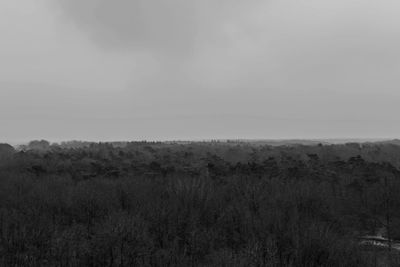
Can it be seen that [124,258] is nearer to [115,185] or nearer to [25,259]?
[25,259]

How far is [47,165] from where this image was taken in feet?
155

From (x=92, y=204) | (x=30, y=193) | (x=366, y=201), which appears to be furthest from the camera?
(x=366, y=201)

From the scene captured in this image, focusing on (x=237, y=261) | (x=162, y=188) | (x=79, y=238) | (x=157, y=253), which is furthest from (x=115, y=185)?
(x=237, y=261)

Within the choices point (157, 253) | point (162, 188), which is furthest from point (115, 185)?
point (157, 253)

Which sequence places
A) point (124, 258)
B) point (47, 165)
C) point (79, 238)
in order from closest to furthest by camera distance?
point (124, 258) < point (79, 238) < point (47, 165)

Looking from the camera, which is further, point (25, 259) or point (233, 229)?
point (233, 229)

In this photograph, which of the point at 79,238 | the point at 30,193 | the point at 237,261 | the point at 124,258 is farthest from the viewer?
the point at 30,193

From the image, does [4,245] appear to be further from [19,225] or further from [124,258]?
[124,258]

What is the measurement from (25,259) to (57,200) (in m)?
12.8

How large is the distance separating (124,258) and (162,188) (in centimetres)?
1433

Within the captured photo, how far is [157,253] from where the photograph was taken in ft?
43.1

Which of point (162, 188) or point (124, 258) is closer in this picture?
point (124, 258)

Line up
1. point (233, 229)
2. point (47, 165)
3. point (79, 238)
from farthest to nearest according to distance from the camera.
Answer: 1. point (47, 165)
2. point (233, 229)
3. point (79, 238)

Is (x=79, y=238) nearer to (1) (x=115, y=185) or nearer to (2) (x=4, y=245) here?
(2) (x=4, y=245)
